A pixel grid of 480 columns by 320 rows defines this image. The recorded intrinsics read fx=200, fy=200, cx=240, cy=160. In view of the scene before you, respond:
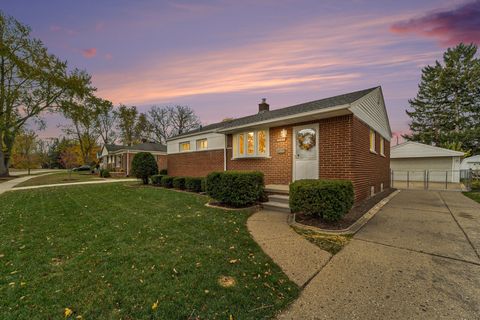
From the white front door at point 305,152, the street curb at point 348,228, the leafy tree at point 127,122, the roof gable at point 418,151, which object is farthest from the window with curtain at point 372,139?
the leafy tree at point 127,122

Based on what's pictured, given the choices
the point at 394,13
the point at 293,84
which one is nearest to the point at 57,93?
the point at 293,84

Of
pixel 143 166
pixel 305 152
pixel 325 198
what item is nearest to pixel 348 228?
pixel 325 198

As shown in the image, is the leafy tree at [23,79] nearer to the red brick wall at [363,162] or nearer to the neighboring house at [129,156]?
the neighboring house at [129,156]

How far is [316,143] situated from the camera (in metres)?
7.11

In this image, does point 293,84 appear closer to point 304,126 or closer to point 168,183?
point 304,126

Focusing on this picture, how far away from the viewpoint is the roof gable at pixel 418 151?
A: 55.1 ft

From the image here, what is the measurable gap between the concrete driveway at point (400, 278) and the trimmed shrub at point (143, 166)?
13000 mm

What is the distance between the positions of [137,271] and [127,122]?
145 feet

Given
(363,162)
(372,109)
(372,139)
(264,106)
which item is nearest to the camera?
(363,162)

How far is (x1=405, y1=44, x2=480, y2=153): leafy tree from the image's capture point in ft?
81.3

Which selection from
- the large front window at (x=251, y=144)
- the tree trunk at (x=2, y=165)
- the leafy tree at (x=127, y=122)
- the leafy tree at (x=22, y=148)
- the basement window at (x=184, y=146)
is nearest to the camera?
the large front window at (x=251, y=144)

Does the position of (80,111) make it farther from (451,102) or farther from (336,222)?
(451,102)

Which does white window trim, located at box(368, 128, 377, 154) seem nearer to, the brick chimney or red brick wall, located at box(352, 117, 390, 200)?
red brick wall, located at box(352, 117, 390, 200)

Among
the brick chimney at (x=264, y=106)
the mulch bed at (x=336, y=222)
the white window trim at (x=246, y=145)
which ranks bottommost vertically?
the mulch bed at (x=336, y=222)
